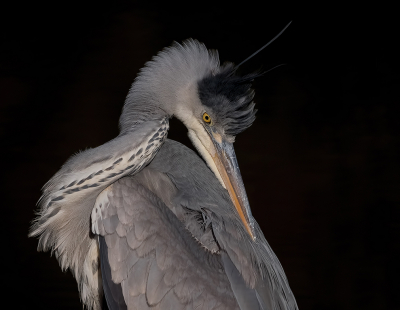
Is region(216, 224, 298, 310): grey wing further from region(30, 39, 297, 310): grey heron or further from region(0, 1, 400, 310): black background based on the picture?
region(0, 1, 400, 310): black background

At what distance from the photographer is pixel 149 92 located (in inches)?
62.5

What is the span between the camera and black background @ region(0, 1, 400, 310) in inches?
103

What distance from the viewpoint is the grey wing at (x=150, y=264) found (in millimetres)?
1369

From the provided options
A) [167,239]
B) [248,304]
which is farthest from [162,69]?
[248,304]

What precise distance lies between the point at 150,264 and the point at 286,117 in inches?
62.9

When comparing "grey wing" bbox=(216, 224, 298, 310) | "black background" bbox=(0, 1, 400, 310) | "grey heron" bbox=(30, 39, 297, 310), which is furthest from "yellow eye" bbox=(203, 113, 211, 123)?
"black background" bbox=(0, 1, 400, 310)

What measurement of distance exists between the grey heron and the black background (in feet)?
3.56

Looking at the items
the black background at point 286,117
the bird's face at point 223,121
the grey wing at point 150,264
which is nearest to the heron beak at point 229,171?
the bird's face at point 223,121

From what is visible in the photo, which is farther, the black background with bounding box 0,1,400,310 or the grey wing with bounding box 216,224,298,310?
the black background with bounding box 0,1,400,310

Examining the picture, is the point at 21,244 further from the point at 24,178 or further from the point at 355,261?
the point at 355,261

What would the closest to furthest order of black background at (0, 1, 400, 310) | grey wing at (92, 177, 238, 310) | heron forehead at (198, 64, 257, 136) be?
1. grey wing at (92, 177, 238, 310)
2. heron forehead at (198, 64, 257, 136)
3. black background at (0, 1, 400, 310)

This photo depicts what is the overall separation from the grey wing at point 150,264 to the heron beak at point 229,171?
→ 0.93ft

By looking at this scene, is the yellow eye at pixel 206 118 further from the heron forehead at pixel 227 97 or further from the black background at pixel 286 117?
the black background at pixel 286 117

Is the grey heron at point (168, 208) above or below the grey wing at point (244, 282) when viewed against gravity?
above
